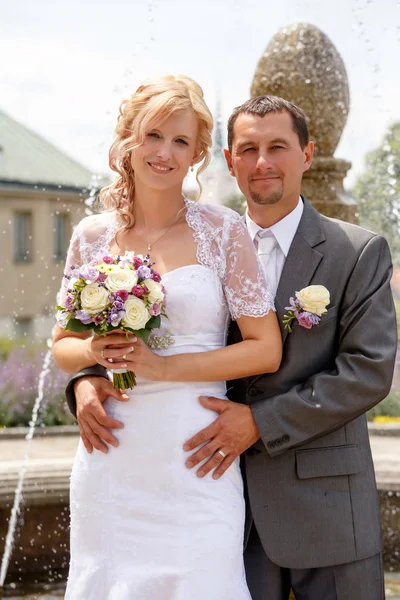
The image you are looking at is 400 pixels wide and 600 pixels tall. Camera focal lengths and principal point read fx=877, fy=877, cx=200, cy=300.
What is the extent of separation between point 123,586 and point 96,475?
1.38ft

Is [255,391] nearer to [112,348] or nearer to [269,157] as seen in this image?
[112,348]

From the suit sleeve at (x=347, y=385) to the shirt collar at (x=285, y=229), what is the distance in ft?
1.20

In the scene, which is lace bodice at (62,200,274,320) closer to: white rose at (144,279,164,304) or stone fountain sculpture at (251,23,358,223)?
white rose at (144,279,164,304)

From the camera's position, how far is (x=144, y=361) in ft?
10.4

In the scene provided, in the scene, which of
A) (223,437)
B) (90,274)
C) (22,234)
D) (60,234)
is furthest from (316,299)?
(60,234)

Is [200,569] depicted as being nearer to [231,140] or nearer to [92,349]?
[92,349]

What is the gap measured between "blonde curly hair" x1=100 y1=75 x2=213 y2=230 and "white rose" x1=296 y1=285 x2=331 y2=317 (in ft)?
2.28

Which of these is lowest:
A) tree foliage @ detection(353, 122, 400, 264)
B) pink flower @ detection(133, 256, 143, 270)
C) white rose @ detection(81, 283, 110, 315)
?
tree foliage @ detection(353, 122, 400, 264)


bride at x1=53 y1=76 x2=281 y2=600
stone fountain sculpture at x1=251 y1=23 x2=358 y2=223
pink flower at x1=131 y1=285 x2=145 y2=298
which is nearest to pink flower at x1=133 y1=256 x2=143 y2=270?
pink flower at x1=131 y1=285 x2=145 y2=298

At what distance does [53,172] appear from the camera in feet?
121

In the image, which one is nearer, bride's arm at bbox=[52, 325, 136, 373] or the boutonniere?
bride's arm at bbox=[52, 325, 136, 373]

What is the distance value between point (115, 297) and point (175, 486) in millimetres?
772

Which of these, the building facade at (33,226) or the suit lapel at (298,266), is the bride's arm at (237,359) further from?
the building facade at (33,226)

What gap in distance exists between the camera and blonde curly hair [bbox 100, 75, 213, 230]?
10.8 feet
